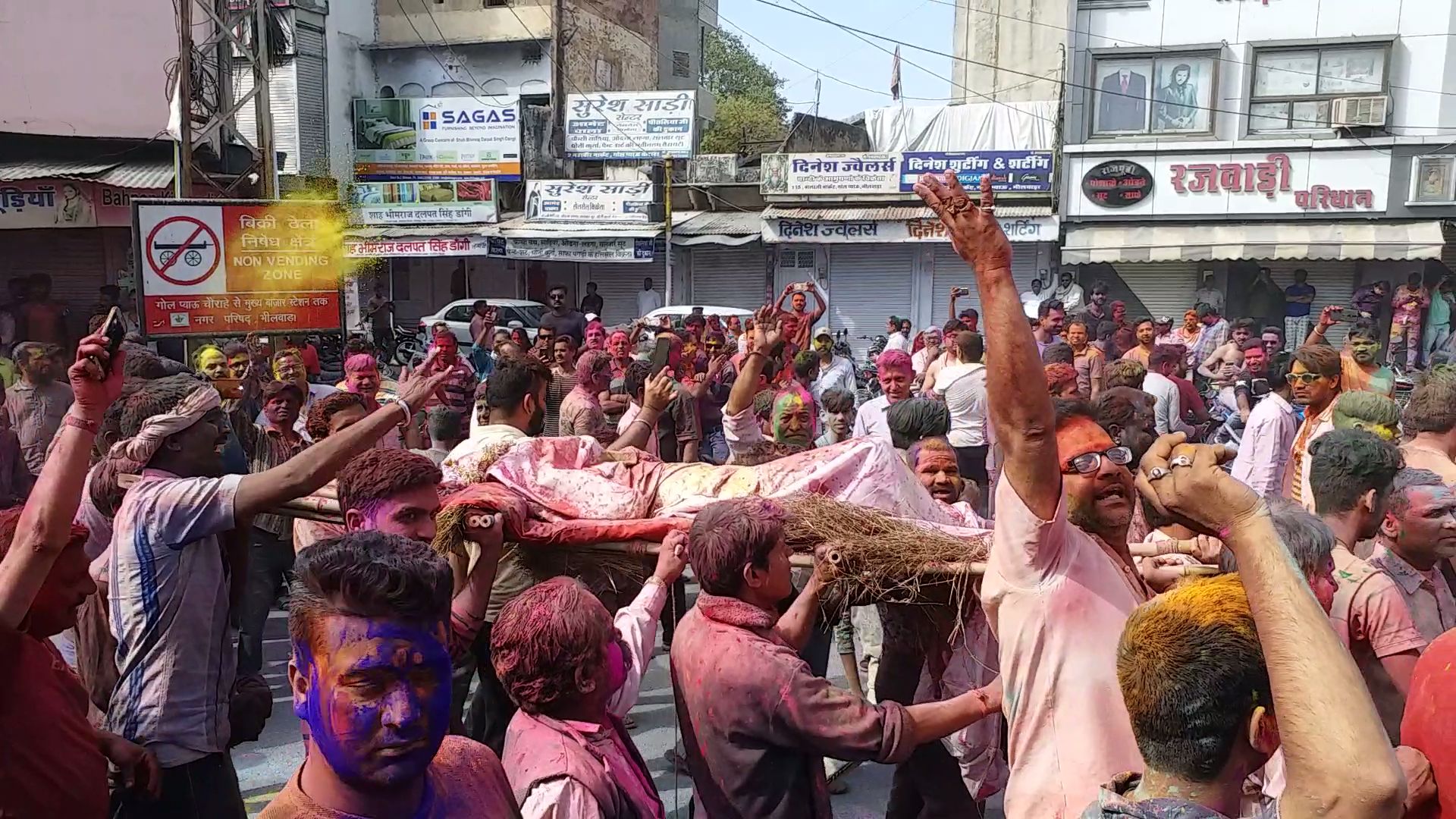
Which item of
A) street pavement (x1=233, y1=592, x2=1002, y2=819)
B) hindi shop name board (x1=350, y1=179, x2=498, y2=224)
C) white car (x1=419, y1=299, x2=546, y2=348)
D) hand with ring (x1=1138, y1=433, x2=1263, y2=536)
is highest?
hindi shop name board (x1=350, y1=179, x2=498, y2=224)

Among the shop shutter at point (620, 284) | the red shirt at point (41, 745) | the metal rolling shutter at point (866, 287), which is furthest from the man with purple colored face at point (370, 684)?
the shop shutter at point (620, 284)

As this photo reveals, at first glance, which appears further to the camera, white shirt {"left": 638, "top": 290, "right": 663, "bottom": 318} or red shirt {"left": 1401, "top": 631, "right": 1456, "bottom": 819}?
white shirt {"left": 638, "top": 290, "right": 663, "bottom": 318}

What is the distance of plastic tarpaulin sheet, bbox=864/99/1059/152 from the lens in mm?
20891

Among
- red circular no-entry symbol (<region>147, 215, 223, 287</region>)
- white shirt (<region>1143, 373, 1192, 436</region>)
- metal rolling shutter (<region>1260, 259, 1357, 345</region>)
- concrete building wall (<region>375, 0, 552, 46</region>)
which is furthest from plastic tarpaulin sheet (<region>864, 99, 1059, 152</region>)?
red circular no-entry symbol (<region>147, 215, 223, 287</region>)

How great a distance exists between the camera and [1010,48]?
22.6 meters

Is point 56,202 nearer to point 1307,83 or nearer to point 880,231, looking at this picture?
point 880,231

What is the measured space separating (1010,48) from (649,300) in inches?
377

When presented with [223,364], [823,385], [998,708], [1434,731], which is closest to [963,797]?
[998,708]

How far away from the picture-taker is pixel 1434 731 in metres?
1.94

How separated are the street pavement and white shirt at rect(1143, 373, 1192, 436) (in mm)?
3383

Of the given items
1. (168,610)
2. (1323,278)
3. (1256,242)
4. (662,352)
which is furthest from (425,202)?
(168,610)

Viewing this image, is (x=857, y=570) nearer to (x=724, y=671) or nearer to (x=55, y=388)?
(x=724, y=671)

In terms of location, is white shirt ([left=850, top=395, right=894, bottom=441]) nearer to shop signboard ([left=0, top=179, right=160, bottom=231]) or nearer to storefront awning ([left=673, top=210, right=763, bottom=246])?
shop signboard ([left=0, top=179, right=160, bottom=231])

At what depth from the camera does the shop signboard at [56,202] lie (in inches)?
591
